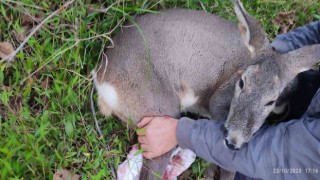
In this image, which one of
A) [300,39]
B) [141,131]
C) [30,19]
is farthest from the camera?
[300,39]

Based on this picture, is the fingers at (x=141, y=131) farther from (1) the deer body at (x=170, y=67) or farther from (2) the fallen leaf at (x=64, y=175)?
(2) the fallen leaf at (x=64, y=175)

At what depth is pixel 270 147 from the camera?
2.45 meters

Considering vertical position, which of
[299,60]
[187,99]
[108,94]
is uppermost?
[299,60]

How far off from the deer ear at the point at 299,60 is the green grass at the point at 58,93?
120 cm

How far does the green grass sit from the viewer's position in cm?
286

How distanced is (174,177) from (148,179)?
0.28 metres

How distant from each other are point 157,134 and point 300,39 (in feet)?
4.94

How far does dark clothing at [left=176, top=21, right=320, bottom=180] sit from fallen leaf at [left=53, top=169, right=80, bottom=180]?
785mm

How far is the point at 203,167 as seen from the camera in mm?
3430

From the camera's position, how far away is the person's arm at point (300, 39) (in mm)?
3361

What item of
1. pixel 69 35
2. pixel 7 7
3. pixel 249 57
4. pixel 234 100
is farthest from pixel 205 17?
pixel 7 7
